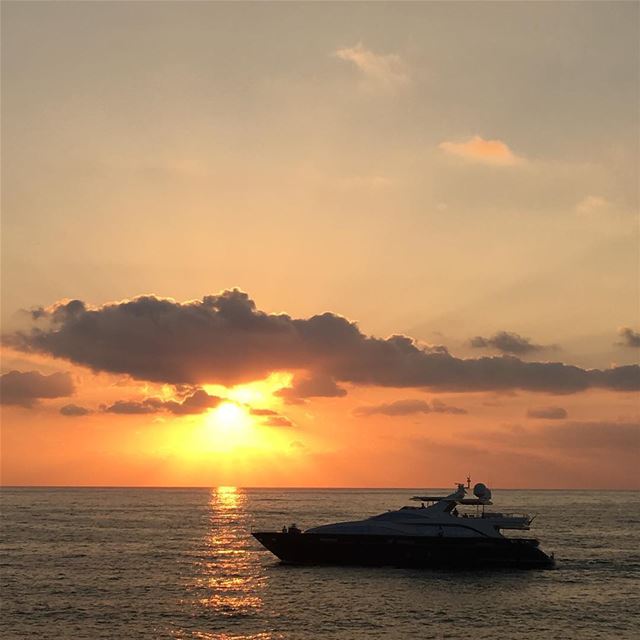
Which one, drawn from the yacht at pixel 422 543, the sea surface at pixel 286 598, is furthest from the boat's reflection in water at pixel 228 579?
the yacht at pixel 422 543

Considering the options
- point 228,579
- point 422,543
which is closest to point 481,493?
point 422,543

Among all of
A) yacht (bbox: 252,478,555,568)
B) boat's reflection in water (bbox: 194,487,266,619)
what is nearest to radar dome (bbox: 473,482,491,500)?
yacht (bbox: 252,478,555,568)

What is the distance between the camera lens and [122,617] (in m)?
60.2

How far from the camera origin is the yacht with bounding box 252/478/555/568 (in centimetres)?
8375

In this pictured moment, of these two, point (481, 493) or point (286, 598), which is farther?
point (481, 493)

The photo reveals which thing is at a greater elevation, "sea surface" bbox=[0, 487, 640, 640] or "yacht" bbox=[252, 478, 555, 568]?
"yacht" bbox=[252, 478, 555, 568]

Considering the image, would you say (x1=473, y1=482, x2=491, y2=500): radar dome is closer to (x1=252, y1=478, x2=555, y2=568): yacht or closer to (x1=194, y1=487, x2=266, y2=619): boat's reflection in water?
(x1=252, y1=478, x2=555, y2=568): yacht

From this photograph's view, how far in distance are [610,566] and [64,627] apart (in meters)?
60.6

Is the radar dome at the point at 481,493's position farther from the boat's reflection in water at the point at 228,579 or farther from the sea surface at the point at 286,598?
the boat's reflection in water at the point at 228,579

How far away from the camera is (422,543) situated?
276 feet

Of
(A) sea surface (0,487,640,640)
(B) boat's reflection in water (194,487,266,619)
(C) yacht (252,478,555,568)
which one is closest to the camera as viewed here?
(A) sea surface (0,487,640,640)

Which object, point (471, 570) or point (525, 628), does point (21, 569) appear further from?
point (525, 628)

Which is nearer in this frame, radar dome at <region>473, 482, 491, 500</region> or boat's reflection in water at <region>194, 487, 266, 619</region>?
boat's reflection in water at <region>194, 487, 266, 619</region>

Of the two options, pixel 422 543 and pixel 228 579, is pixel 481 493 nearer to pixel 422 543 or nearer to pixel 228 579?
pixel 422 543
